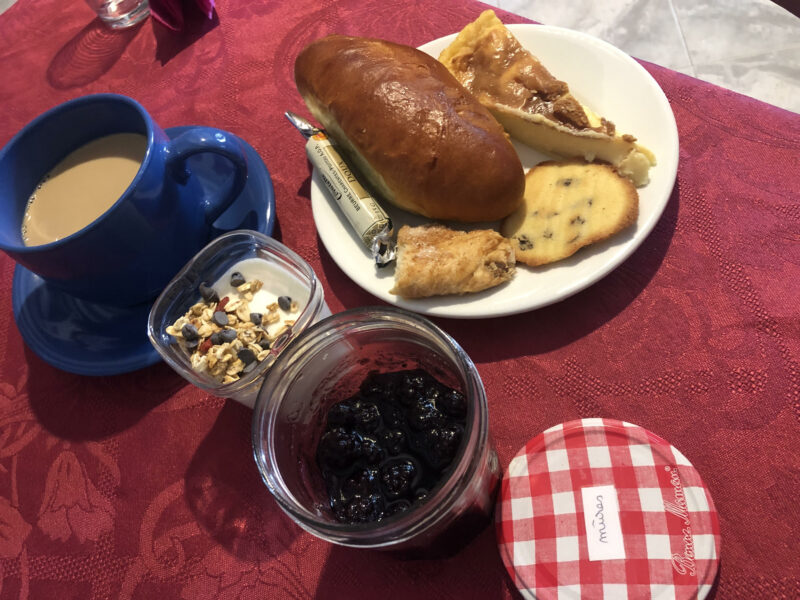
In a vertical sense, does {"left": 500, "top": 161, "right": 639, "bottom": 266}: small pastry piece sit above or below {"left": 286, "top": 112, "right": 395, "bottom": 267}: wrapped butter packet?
below

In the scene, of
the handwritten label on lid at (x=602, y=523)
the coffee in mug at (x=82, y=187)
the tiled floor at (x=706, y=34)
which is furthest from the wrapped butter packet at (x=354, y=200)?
the tiled floor at (x=706, y=34)

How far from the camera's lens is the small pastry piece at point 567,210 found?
2.73ft

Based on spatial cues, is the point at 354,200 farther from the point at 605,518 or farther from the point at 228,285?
the point at 605,518

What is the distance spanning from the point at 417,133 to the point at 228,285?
37 cm

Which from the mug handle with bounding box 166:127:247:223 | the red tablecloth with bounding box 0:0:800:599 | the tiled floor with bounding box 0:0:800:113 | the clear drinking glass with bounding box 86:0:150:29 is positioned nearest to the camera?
the red tablecloth with bounding box 0:0:800:599

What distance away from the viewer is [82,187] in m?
0.89

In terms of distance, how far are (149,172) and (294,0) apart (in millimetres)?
696

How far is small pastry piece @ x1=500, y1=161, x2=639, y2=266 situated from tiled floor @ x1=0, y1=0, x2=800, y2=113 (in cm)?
49

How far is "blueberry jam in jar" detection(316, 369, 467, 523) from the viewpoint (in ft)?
1.98

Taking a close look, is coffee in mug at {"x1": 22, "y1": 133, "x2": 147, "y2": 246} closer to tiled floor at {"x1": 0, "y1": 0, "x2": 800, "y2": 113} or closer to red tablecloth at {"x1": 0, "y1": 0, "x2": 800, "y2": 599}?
red tablecloth at {"x1": 0, "y1": 0, "x2": 800, "y2": 599}

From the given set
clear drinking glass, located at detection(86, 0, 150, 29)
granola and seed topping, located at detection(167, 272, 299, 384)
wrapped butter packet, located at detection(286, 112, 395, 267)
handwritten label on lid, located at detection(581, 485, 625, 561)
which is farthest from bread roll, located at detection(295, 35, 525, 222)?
clear drinking glass, located at detection(86, 0, 150, 29)

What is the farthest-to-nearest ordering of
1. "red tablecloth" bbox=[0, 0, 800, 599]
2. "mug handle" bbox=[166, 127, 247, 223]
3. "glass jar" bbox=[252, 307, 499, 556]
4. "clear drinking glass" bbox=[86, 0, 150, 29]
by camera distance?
"clear drinking glass" bbox=[86, 0, 150, 29]
"mug handle" bbox=[166, 127, 247, 223]
"red tablecloth" bbox=[0, 0, 800, 599]
"glass jar" bbox=[252, 307, 499, 556]

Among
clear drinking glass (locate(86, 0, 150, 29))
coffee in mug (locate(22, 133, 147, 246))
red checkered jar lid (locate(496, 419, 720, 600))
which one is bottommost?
red checkered jar lid (locate(496, 419, 720, 600))

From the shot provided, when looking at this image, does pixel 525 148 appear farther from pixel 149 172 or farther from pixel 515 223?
pixel 149 172
